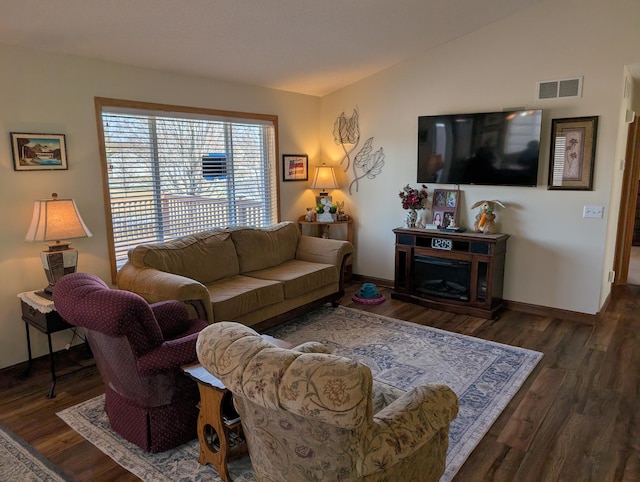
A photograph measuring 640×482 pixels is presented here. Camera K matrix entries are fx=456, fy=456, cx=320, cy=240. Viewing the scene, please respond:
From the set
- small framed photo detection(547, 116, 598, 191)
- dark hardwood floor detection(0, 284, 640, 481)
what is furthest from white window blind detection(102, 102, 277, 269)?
small framed photo detection(547, 116, 598, 191)

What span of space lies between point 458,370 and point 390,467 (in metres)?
2.06

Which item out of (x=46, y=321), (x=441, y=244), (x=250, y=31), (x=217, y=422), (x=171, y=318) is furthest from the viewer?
(x=441, y=244)

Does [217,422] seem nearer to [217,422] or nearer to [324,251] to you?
[217,422]

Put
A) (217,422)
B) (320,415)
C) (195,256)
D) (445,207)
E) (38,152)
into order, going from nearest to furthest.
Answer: (320,415)
(217,422)
(38,152)
(195,256)
(445,207)

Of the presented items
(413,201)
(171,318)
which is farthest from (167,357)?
(413,201)

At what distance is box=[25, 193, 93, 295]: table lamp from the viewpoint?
3209 millimetres

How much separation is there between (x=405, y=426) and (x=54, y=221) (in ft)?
9.31

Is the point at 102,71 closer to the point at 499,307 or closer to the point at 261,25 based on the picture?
the point at 261,25

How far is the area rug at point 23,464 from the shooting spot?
2.31 meters

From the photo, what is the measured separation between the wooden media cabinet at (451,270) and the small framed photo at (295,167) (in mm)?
1496

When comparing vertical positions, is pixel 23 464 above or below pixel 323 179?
below

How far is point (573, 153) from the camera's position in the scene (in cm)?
429

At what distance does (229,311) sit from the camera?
3.63 meters

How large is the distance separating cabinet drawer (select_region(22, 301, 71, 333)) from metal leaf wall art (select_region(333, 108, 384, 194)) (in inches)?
146
